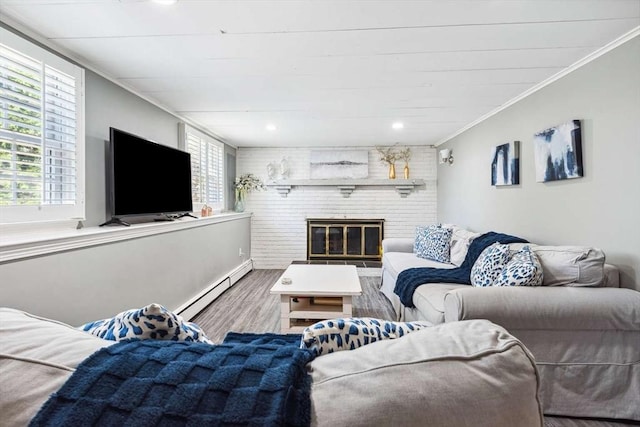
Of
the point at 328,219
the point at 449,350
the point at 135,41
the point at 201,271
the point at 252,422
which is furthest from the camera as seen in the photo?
the point at 328,219

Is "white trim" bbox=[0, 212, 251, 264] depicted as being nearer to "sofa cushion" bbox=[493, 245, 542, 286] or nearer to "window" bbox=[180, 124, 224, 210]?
"window" bbox=[180, 124, 224, 210]

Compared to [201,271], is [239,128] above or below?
above

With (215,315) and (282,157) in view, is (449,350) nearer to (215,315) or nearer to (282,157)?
(215,315)

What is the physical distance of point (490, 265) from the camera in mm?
2447

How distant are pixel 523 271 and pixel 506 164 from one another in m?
1.62

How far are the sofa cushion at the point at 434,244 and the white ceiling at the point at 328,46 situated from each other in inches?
58.8

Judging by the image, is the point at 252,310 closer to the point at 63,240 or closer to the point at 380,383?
the point at 63,240

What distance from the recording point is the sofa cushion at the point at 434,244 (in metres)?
3.77

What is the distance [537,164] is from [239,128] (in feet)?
11.6

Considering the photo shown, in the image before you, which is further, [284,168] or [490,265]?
[284,168]

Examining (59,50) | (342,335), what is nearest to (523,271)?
(342,335)

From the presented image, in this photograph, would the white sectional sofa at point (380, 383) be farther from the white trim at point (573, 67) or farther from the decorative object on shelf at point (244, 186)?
the decorative object on shelf at point (244, 186)

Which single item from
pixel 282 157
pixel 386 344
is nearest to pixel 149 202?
pixel 386 344

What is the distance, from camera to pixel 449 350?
68 centimetres
